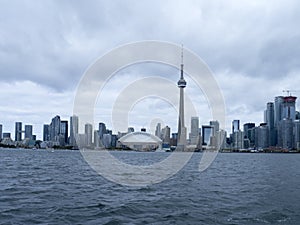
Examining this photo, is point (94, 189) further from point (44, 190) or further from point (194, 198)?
point (194, 198)

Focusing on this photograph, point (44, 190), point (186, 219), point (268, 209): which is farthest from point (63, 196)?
point (268, 209)

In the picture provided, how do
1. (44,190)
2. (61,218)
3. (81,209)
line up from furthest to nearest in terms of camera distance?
(44,190) → (81,209) → (61,218)

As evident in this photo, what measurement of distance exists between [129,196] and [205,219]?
31.9ft

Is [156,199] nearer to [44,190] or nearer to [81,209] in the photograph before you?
[81,209]

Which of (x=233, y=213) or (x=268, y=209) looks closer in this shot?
(x=233, y=213)

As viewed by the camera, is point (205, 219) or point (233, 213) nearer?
point (205, 219)

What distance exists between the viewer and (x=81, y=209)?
2447 centimetres

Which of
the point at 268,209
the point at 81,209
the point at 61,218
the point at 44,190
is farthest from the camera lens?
the point at 44,190

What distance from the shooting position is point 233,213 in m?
24.8

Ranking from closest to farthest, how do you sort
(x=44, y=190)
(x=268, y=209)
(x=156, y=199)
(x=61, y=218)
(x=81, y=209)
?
(x=61, y=218)
(x=81, y=209)
(x=268, y=209)
(x=156, y=199)
(x=44, y=190)

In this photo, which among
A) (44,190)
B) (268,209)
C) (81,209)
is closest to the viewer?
(81,209)

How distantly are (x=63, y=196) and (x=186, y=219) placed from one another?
11.8 meters

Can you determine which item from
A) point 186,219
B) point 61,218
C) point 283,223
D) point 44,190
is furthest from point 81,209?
point 283,223

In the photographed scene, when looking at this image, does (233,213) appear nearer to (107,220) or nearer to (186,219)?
(186,219)
